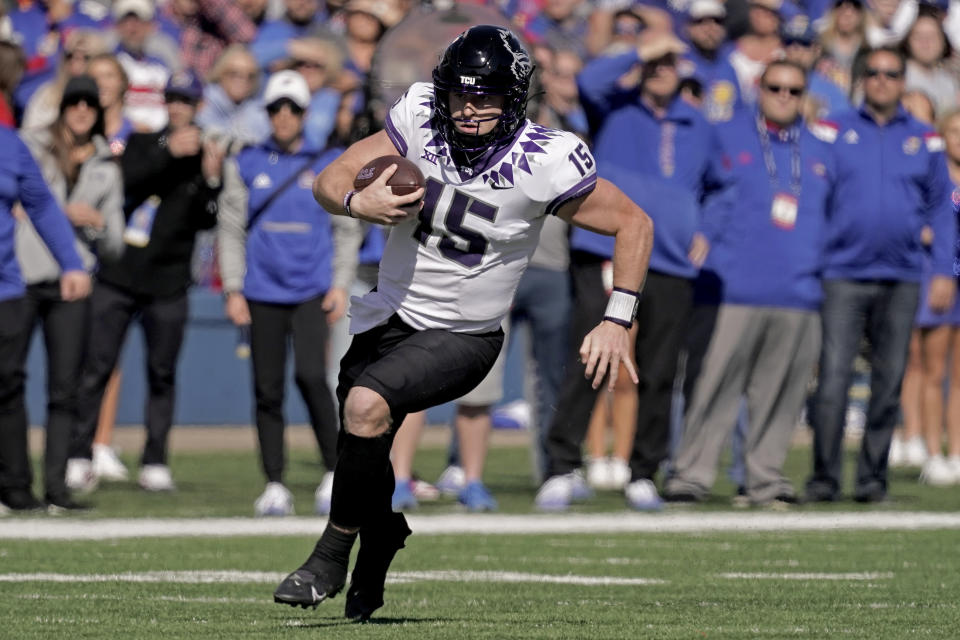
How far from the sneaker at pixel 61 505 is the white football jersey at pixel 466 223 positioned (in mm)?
4489

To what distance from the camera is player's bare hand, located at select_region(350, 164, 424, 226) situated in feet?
20.1

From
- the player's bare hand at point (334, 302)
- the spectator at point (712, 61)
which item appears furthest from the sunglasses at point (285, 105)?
the spectator at point (712, 61)

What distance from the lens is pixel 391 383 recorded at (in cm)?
638

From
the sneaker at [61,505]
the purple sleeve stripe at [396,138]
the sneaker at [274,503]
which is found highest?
the purple sleeve stripe at [396,138]

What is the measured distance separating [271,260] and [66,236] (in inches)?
46.9

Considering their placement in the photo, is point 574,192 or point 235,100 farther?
point 235,100

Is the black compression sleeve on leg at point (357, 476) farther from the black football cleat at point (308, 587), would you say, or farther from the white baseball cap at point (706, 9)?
the white baseball cap at point (706, 9)

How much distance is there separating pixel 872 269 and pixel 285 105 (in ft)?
11.5

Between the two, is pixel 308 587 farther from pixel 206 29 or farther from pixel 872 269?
pixel 206 29

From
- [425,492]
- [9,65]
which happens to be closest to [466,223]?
[425,492]

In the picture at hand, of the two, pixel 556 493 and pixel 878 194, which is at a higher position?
pixel 878 194

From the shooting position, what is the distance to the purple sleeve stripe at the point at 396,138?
6641 mm

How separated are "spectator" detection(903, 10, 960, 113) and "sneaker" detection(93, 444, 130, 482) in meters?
6.87

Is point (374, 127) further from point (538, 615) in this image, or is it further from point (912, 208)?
point (538, 615)
